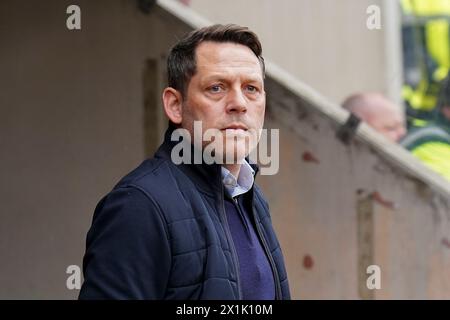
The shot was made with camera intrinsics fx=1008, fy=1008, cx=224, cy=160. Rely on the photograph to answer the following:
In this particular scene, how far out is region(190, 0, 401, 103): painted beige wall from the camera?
8039 mm

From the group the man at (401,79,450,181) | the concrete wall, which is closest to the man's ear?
the concrete wall

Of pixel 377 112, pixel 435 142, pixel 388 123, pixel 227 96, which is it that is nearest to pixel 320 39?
pixel 377 112

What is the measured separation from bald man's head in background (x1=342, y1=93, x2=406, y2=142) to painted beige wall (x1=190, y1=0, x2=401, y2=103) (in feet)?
1.07

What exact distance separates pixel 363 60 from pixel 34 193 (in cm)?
405

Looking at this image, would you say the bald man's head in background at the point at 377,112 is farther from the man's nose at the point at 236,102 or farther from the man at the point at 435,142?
the man's nose at the point at 236,102

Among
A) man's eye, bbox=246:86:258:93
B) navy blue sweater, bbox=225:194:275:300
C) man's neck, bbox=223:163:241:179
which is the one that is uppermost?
man's eye, bbox=246:86:258:93

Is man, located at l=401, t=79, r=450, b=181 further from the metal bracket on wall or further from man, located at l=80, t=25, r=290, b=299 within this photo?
man, located at l=80, t=25, r=290, b=299

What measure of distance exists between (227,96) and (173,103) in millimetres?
174

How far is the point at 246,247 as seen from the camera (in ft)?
9.20

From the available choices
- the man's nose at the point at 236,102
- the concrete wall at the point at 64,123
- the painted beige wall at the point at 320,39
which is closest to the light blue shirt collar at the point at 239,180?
the man's nose at the point at 236,102

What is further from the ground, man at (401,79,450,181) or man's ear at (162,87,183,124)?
man at (401,79,450,181)
